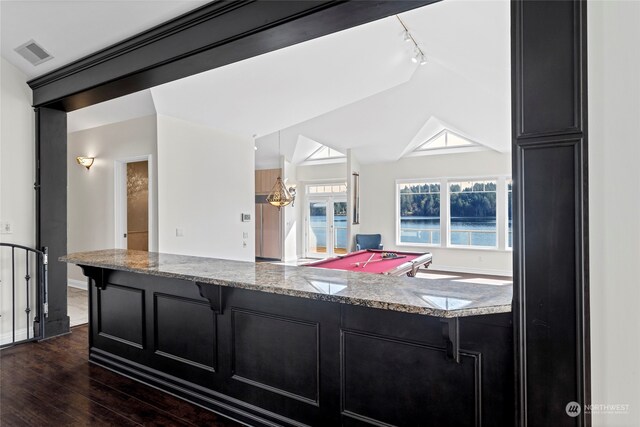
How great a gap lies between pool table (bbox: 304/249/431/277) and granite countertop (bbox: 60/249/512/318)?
6.81 ft

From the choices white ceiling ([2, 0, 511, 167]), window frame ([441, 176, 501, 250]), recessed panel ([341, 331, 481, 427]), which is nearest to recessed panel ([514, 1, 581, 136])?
recessed panel ([341, 331, 481, 427])

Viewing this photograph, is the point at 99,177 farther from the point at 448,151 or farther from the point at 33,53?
the point at 448,151

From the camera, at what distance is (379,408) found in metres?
1.79

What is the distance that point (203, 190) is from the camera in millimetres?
5793

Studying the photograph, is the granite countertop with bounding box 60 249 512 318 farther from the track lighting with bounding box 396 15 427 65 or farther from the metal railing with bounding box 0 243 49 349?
the track lighting with bounding box 396 15 427 65

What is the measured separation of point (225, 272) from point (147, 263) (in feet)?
2.41

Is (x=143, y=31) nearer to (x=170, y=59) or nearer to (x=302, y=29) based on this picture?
(x=170, y=59)

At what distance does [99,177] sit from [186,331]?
425 centimetres

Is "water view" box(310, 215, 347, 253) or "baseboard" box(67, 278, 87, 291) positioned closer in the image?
"baseboard" box(67, 278, 87, 291)

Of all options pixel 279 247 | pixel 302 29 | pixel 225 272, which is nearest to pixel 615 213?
pixel 302 29

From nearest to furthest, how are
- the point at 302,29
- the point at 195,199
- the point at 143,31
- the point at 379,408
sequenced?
1. the point at 379,408
2. the point at 302,29
3. the point at 143,31
4. the point at 195,199

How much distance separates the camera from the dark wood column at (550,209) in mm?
1288

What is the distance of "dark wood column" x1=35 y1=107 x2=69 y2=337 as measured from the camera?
3693 mm

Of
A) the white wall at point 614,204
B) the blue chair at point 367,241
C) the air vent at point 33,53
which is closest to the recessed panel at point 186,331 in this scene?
the white wall at point 614,204
